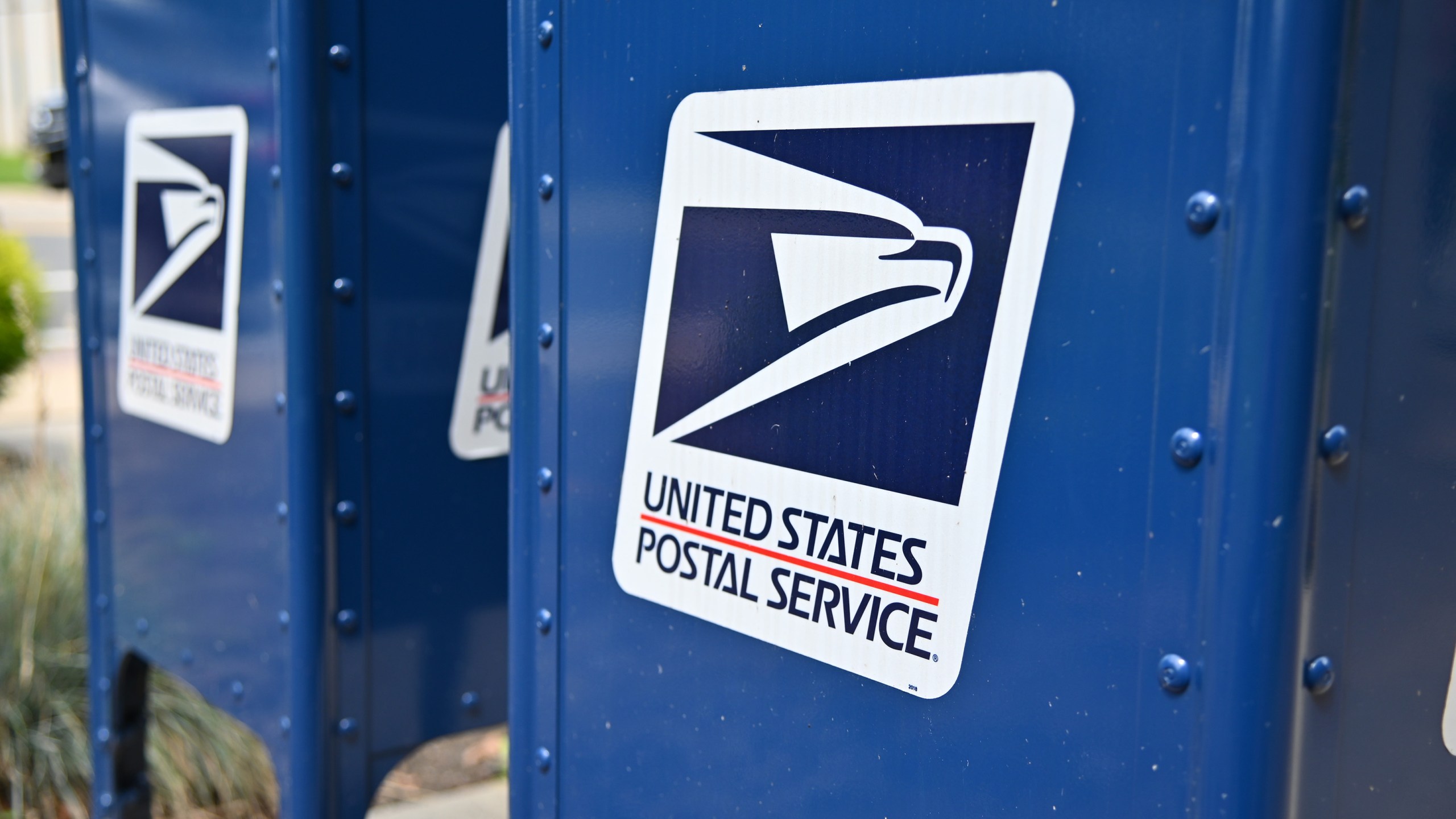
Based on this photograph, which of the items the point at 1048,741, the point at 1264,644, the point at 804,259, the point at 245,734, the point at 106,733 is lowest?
the point at 245,734

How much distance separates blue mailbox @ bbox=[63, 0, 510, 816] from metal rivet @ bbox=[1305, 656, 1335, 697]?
1618 mm

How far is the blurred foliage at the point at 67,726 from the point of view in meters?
3.53

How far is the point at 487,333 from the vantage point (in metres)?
2.37

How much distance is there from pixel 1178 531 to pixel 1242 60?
0.35m

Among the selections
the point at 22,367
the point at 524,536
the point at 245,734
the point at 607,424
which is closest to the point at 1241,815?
the point at 607,424

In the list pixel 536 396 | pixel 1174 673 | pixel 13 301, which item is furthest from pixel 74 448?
pixel 1174 673

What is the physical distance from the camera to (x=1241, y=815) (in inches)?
38.9

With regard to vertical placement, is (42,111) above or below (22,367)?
above

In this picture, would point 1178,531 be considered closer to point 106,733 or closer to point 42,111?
point 106,733

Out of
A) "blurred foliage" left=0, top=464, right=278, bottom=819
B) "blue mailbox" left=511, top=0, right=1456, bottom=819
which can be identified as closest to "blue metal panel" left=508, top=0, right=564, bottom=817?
"blue mailbox" left=511, top=0, right=1456, bottom=819

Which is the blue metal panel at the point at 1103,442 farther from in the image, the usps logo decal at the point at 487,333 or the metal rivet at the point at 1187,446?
the usps logo decal at the point at 487,333

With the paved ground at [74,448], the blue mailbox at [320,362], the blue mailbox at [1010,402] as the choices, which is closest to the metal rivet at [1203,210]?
the blue mailbox at [1010,402]

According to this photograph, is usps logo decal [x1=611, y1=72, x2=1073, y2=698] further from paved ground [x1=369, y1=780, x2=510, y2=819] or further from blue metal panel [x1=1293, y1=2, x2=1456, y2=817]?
paved ground [x1=369, y1=780, x2=510, y2=819]

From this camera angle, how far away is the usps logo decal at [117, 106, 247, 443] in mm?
2275
